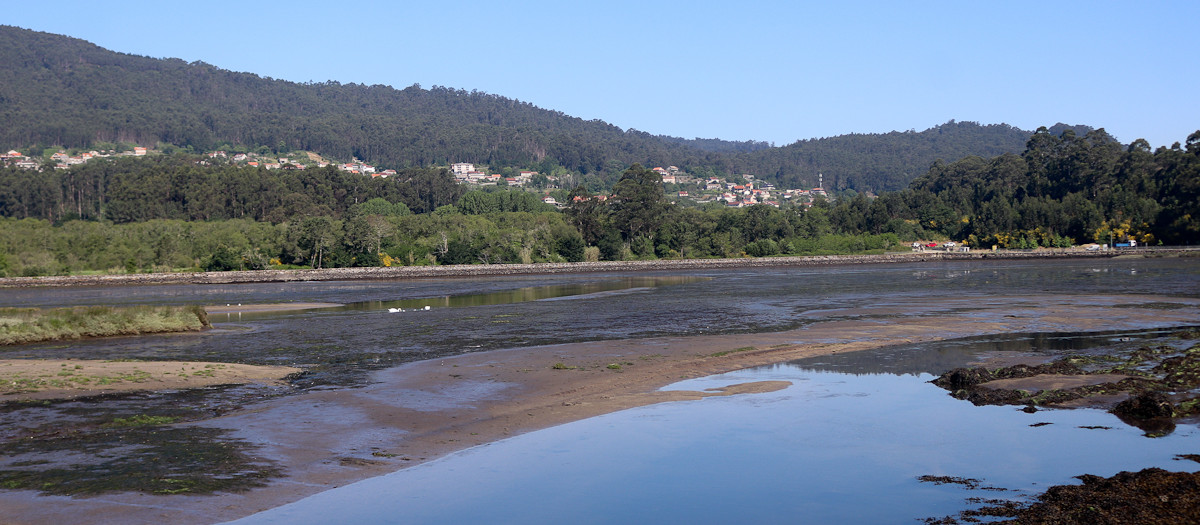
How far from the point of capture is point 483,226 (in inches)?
4318

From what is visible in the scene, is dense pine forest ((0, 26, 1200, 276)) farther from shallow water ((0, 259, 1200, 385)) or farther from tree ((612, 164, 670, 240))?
shallow water ((0, 259, 1200, 385))

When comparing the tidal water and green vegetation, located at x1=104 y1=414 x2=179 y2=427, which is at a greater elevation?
green vegetation, located at x1=104 y1=414 x2=179 y2=427

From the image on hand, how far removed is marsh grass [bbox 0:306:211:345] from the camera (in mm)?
29859

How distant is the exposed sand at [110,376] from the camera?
1769 centimetres

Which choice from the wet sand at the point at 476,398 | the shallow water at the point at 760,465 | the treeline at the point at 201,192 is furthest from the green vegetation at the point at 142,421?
the treeline at the point at 201,192

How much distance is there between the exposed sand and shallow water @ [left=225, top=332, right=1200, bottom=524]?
365 inches

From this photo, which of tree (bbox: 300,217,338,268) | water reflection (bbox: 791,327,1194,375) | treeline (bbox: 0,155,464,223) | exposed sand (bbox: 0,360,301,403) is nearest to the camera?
exposed sand (bbox: 0,360,301,403)

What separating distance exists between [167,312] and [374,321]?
800cm

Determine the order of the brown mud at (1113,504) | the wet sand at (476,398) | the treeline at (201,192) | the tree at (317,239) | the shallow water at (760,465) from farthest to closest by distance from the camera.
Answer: the treeline at (201,192) < the tree at (317,239) < the shallow water at (760,465) < the wet sand at (476,398) < the brown mud at (1113,504)

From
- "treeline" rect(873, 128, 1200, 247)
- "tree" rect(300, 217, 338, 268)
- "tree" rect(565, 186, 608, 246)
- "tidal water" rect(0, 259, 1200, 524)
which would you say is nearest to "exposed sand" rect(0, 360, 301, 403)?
"tidal water" rect(0, 259, 1200, 524)

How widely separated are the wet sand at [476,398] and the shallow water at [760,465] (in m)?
0.74

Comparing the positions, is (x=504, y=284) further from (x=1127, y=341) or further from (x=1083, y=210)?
(x=1083, y=210)

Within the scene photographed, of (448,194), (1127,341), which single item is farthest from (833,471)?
(448,194)

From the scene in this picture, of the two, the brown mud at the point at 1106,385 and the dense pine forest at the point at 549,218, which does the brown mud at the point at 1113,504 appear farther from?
the dense pine forest at the point at 549,218
